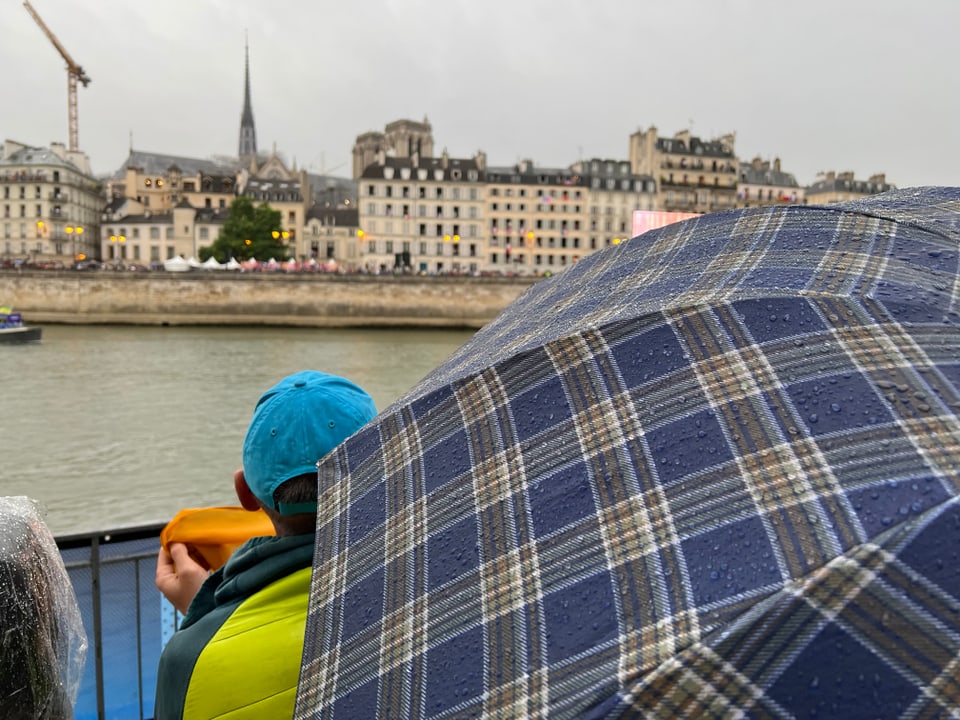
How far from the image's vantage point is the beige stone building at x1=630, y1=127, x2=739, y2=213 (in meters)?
60.0

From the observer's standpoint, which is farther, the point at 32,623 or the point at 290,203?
the point at 290,203

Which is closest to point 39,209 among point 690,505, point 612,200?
point 612,200

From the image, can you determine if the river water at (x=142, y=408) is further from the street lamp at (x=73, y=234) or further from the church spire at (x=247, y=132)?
the church spire at (x=247, y=132)

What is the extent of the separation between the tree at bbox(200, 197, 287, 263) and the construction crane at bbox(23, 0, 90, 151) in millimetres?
39902

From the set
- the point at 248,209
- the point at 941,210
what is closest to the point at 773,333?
the point at 941,210

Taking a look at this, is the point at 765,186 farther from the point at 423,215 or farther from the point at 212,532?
the point at 212,532

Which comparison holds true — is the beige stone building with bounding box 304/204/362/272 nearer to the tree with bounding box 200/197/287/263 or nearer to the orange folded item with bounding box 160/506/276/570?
the tree with bounding box 200/197/287/263

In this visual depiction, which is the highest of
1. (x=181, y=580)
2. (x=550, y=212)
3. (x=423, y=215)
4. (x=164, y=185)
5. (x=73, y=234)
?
(x=164, y=185)

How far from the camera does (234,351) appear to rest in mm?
27625

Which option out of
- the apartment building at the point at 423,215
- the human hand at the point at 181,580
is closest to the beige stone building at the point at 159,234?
the apartment building at the point at 423,215

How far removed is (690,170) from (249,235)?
3099cm

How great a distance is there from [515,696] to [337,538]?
399mm

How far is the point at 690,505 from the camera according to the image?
31.1 inches

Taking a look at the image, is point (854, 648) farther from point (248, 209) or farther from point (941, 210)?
point (248, 209)
